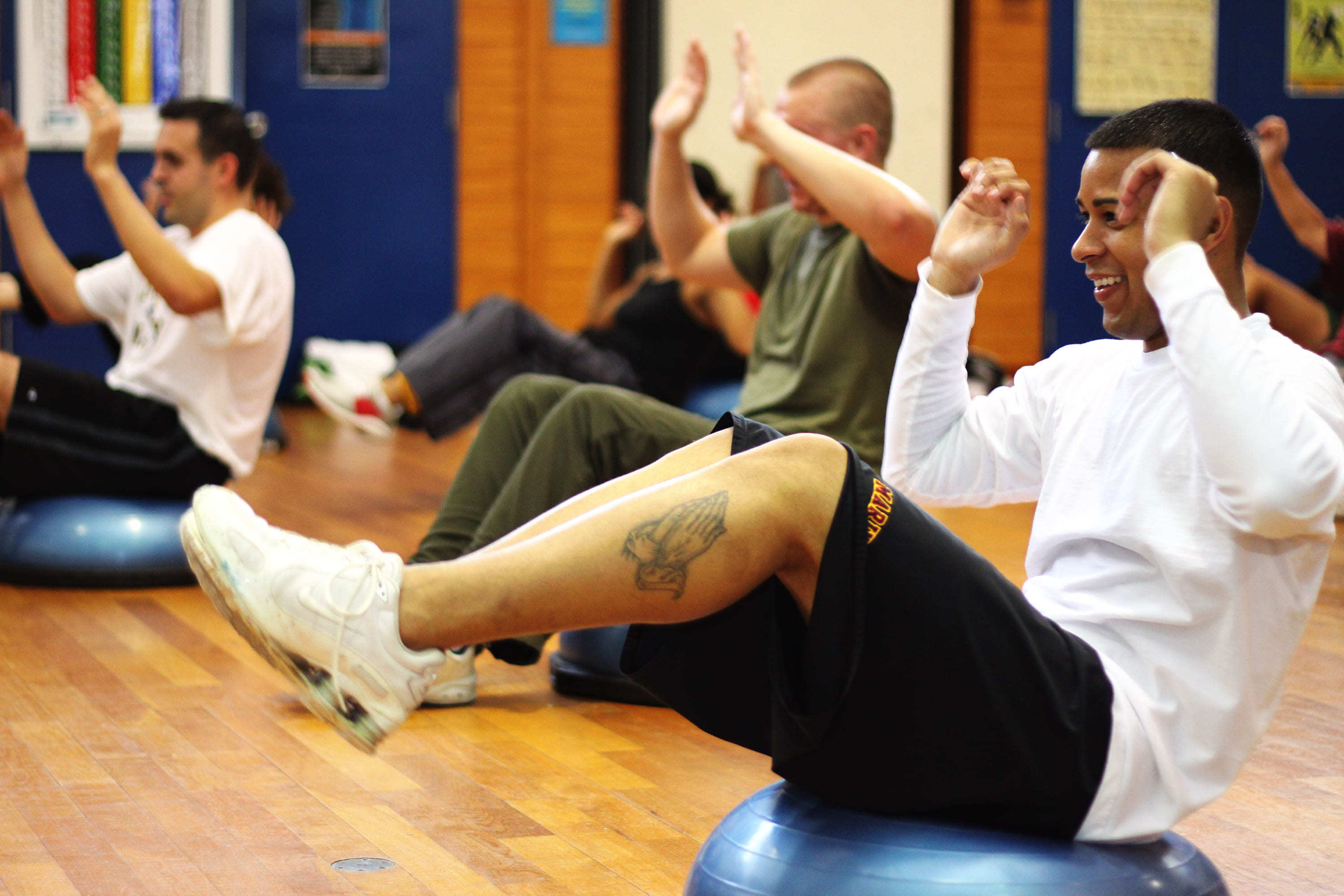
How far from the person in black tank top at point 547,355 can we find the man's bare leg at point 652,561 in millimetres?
2629

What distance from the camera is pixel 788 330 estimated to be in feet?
8.21

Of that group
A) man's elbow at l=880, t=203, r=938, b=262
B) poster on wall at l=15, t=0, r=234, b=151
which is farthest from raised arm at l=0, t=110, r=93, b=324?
poster on wall at l=15, t=0, r=234, b=151

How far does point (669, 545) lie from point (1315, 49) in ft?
23.7

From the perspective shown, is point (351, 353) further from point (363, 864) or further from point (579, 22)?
point (363, 864)

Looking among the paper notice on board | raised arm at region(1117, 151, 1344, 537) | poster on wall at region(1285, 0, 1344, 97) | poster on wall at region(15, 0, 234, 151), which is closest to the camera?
raised arm at region(1117, 151, 1344, 537)

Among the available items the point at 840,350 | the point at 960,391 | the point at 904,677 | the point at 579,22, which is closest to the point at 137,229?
the point at 840,350

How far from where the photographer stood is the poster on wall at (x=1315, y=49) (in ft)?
24.1

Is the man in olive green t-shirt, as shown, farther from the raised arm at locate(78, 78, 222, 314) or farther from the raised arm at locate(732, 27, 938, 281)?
the raised arm at locate(78, 78, 222, 314)

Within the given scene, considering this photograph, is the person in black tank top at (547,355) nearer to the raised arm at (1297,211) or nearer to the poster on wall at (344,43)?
the raised arm at (1297,211)

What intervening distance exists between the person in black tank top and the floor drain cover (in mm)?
2307

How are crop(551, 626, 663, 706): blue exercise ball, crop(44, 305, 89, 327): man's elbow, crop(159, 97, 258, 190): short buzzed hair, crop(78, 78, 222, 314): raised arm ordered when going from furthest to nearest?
crop(44, 305, 89, 327): man's elbow
crop(159, 97, 258, 190): short buzzed hair
crop(78, 78, 222, 314): raised arm
crop(551, 626, 663, 706): blue exercise ball

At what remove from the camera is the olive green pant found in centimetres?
218

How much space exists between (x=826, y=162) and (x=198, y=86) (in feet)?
14.9

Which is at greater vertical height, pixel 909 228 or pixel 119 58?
pixel 119 58
